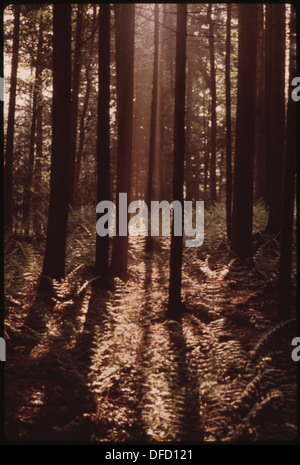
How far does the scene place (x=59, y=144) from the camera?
10.5 meters

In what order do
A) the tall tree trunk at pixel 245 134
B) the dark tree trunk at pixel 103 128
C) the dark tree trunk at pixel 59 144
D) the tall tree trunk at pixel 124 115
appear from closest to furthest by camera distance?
the dark tree trunk at pixel 59 144 < the dark tree trunk at pixel 103 128 < the tall tree trunk at pixel 124 115 < the tall tree trunk at pixel 245 134

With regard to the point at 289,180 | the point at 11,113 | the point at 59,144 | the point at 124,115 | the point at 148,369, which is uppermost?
the point at 11,113

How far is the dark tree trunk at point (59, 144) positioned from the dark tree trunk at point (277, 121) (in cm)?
661

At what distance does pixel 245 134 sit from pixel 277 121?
8.86ft

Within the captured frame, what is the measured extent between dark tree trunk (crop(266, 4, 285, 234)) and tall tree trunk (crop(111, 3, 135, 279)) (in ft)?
15.6

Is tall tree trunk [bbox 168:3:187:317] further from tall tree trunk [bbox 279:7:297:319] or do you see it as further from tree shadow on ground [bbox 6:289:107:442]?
tree shadow on ground [bbox 6:289:107:442]

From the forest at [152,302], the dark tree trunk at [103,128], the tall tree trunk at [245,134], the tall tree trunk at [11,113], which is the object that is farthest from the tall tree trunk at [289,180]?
the tall tree trunk at [11,113]

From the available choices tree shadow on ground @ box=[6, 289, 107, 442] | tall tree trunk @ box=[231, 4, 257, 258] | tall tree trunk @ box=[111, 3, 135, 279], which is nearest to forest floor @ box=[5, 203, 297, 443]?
tree shadow on ground @ box=[6, 289, 107, 442]

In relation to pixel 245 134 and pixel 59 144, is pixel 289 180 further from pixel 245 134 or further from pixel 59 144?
pixel 245 134

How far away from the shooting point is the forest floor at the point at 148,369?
557 cm

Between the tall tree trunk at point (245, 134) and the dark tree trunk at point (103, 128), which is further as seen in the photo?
the tall tree trunk at point (245, 134)

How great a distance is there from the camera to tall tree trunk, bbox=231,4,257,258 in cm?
1240

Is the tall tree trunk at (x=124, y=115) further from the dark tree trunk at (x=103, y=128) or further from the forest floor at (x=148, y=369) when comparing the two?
the forest floor at (x=148, y=369)

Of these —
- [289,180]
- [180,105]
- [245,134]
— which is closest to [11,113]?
[245,134]
